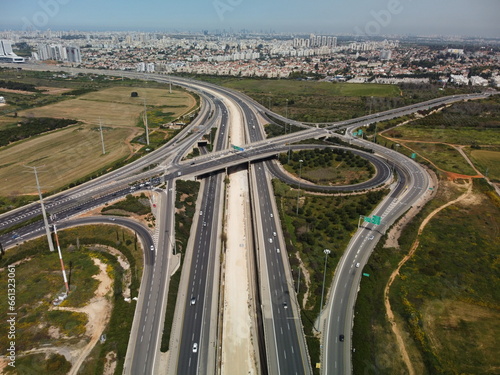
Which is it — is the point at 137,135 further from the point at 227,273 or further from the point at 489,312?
the point at 489,312

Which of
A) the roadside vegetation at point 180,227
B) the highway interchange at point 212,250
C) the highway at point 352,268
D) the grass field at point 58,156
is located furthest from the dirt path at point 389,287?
the grass field at point 58,156

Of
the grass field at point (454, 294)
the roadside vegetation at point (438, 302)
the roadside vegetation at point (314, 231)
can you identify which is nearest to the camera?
the roadside vegetation at point (438, 302)

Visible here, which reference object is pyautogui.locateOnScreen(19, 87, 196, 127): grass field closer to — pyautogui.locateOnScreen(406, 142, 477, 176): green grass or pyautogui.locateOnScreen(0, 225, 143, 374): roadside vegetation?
pyautogui.locateOnScreen(0, 225, 143, 374): roadside vegetation

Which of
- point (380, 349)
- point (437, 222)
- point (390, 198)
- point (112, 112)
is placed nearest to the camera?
point (380, 349)

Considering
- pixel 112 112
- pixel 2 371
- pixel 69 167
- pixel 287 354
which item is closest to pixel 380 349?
pixel 287 354

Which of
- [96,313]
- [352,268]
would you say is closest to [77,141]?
[96,313]

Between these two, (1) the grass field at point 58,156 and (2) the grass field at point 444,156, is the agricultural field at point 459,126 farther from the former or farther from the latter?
(1) the grass field at point 58,156

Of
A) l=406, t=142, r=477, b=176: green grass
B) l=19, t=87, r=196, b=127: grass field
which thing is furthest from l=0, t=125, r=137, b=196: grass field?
l=406, t=142, r=477, b=176: green grass
